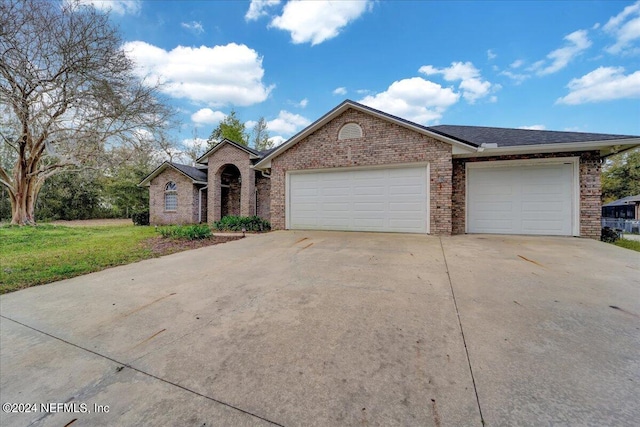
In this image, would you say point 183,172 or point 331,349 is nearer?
point 331,349

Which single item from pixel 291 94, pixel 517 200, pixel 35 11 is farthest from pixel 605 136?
pixel 35 11

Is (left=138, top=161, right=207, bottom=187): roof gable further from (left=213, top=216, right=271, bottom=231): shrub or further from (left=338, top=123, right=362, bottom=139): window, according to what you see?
(left=338, top=123, right=362, bottom=139): window

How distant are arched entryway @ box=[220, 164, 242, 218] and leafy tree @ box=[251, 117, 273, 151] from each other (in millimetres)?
13102

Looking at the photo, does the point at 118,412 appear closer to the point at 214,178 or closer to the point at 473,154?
the point at 473,154

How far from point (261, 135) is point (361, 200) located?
2345 cm

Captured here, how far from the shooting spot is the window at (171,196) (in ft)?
53.4

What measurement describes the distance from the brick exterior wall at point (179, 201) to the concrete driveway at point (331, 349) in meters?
12.6

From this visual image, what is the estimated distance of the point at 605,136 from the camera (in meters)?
7.25

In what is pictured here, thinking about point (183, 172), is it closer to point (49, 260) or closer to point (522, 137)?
point (49, 260)

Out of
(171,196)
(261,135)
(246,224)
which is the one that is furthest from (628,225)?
(261,135)

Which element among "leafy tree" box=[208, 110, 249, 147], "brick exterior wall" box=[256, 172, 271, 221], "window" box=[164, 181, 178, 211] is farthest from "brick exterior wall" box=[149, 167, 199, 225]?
"leafy tree" box=[208, 110, 249, 147]

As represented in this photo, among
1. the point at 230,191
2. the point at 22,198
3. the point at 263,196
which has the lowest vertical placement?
the point at 22,198

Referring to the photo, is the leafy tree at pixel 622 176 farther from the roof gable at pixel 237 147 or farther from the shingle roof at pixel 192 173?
the shingle roof at pixel 192 173

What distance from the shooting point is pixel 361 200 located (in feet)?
29.0
